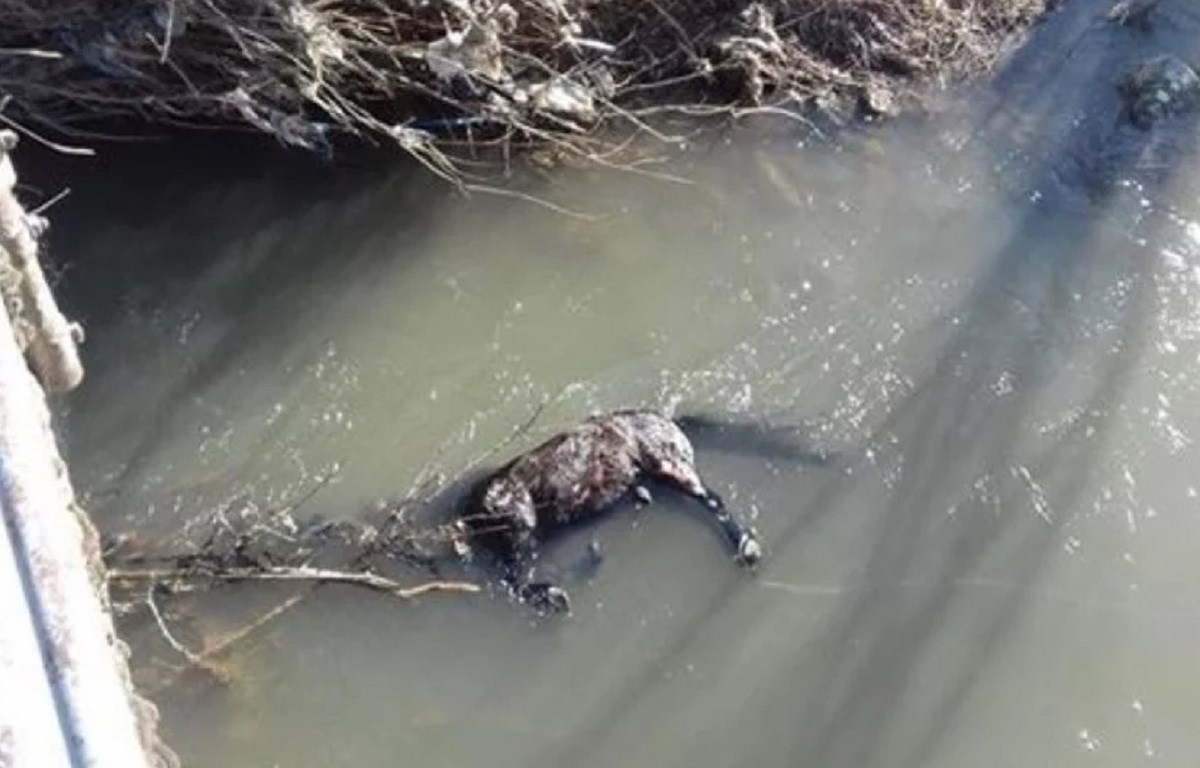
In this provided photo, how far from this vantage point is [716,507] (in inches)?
170

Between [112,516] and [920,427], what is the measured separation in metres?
1.91

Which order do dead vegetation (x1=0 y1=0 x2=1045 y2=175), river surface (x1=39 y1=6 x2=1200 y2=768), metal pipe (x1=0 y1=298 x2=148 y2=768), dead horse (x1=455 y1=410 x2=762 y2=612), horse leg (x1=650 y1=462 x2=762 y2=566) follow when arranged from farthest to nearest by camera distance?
dead vegetation (x1=0 y1=0 x2=1045 y2=175) → horse leg (x1=650 y1=462 x2=762 y2=566) → dead horse (x1=455 y1=410 x2=762 y2=612) → river surface (x1=39 y1=6 x2=1200 y2=768) → metal pipe (x1=0 y1=298 x2=148 y2=768)

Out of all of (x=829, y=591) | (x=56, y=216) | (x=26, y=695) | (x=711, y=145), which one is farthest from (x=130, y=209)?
(x=26, y=695)

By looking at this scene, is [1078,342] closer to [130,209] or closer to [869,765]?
[869,765]

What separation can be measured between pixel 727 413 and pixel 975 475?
2.00 feet

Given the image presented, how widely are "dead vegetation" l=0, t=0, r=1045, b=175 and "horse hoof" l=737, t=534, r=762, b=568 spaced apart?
49.5 inches

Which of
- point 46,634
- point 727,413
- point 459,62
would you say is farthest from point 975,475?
point 46,634

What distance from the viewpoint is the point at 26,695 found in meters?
2.23

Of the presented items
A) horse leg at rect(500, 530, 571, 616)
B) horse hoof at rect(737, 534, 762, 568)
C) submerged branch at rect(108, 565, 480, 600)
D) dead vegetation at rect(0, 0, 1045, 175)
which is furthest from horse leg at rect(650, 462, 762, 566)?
dead vegetation at rect(0, 0, 1045, 175)

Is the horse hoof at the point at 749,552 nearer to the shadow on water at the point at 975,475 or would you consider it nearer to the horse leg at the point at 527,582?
the shadow on water at the point at 975,475

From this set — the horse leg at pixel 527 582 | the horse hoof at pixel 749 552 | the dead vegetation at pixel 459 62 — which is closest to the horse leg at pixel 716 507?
the horse hoof at pixel 749 552

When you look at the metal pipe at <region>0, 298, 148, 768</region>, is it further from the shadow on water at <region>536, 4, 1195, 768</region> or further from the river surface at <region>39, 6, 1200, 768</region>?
the shadow on water at <region>536, 4, 1195, 768</region>

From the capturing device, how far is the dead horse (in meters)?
4.15

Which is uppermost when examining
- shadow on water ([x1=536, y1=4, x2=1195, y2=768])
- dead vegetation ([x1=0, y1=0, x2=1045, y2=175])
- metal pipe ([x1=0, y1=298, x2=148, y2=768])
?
metal pipe ([x1=0, y1=298, x2=148, y2=768])
